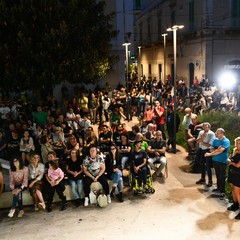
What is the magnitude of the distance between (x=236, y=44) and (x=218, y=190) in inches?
705

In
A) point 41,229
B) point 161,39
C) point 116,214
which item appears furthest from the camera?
point 161,39

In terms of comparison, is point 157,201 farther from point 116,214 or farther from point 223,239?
point 223,239

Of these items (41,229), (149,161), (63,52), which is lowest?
(41,229)

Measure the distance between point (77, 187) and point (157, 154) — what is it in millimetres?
2514

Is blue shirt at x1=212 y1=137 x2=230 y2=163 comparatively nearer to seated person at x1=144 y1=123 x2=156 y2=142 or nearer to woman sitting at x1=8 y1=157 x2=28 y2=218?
seated person at x1=144 y1=123 x2=156 y2=142

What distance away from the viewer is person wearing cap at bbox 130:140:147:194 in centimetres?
852

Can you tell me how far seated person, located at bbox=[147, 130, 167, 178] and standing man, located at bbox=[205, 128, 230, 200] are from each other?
5.05ft

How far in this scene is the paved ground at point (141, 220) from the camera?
22.2 ft

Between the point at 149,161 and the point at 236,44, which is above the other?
the point at 236,44

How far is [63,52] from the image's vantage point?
9969mm

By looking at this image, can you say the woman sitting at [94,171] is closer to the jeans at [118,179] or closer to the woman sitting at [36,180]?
the jeans at [118,179]

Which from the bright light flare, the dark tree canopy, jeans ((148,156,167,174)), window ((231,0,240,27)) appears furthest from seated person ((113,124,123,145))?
window ((231,0,240,27))

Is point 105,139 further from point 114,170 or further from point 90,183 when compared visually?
point 90,183

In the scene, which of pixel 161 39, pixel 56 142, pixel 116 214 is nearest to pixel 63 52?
pixel 56 142
